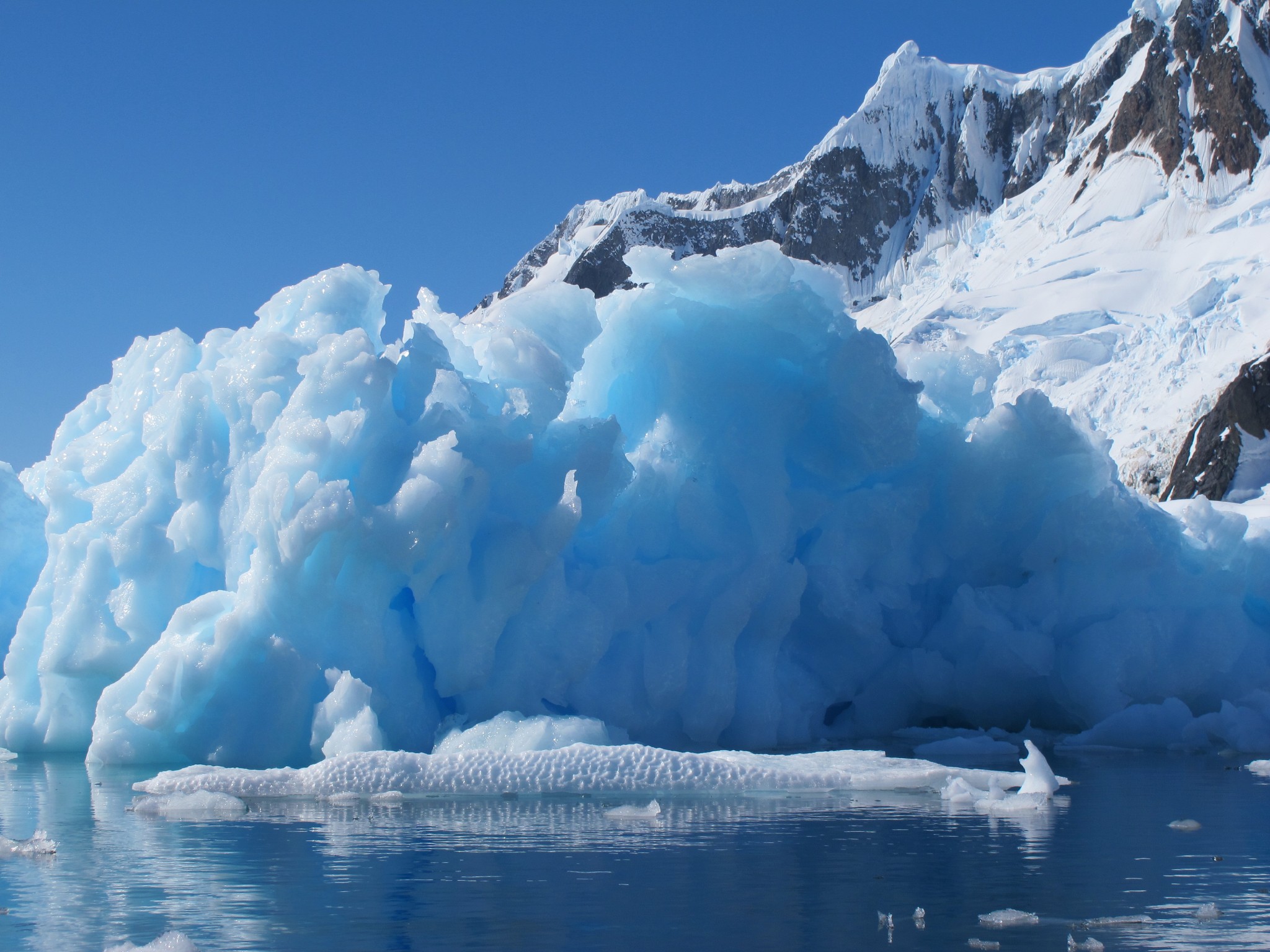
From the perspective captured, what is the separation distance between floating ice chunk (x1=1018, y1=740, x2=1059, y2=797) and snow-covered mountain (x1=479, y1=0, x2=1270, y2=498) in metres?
6.85

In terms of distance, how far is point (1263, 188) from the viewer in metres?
61.1

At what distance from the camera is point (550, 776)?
7938 millimetres

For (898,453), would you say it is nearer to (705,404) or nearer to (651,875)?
(705,404)

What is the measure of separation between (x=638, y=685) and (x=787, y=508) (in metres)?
2.00

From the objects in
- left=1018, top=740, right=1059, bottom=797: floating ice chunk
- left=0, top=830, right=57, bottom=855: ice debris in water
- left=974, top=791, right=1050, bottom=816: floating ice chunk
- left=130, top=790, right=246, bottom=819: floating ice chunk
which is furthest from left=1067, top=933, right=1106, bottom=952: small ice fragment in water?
left=130, top=790, right=246, bottom=819: floating ice chunk

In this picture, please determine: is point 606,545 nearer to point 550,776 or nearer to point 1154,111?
point 550,776

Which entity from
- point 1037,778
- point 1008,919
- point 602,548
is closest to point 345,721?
point 602,548

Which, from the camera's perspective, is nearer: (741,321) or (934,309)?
(741,321)

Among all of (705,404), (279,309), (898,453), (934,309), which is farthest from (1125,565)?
(934,309)

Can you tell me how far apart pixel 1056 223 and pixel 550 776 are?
2717 inches

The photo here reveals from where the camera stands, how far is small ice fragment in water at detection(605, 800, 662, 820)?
6.76 m

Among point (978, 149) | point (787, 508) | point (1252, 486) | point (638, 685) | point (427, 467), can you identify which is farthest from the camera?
point (978, 149)

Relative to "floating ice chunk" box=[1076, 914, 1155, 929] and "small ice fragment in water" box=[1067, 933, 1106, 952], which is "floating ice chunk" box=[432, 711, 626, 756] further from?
"small ice fragment in water" box=[1067, 933, 1106, 952]

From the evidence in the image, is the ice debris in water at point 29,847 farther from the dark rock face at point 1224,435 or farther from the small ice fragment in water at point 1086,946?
the dark rock face at point 1224,435
